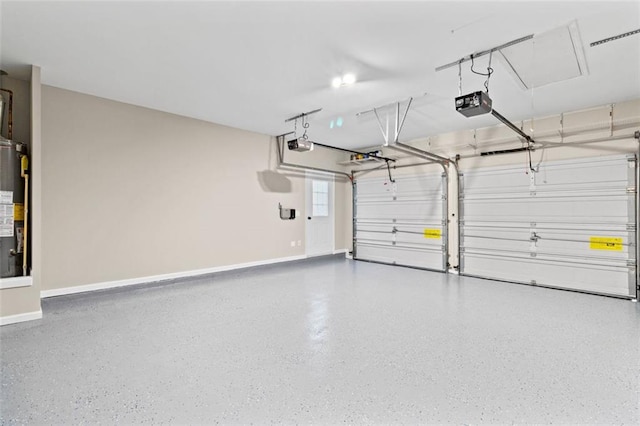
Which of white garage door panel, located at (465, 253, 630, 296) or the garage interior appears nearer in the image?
the garage interior

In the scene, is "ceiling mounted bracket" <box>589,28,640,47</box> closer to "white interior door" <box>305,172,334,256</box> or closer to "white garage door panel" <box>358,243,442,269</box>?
"white garage door panel" <box>358,243,442,269</box>

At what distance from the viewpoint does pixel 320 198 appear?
7129 mm

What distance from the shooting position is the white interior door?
6.80 metres

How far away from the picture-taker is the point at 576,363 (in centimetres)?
231

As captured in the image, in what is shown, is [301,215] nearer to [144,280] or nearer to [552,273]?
[144,280]

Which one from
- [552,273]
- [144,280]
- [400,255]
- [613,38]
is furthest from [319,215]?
[613,38]

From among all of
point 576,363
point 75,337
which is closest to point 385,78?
point 576,363

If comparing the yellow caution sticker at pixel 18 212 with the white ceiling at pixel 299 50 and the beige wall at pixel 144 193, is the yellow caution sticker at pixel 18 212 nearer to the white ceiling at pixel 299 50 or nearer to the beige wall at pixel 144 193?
the beige wall at pixel 144 193

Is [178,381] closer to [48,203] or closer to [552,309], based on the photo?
[48,203]

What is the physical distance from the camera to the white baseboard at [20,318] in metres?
3.01

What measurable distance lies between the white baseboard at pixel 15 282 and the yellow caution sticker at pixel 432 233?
6.00 metres

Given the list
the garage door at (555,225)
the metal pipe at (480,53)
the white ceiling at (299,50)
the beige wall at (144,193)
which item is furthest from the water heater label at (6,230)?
the garage door at (555,225)

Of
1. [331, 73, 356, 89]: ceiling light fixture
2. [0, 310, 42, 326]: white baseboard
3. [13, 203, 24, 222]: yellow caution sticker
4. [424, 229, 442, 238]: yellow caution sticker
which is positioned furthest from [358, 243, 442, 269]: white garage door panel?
[13, 203, 24, 222]: yellow caution sticker

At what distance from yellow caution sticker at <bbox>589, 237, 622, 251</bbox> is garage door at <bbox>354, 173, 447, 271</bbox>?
214cm
